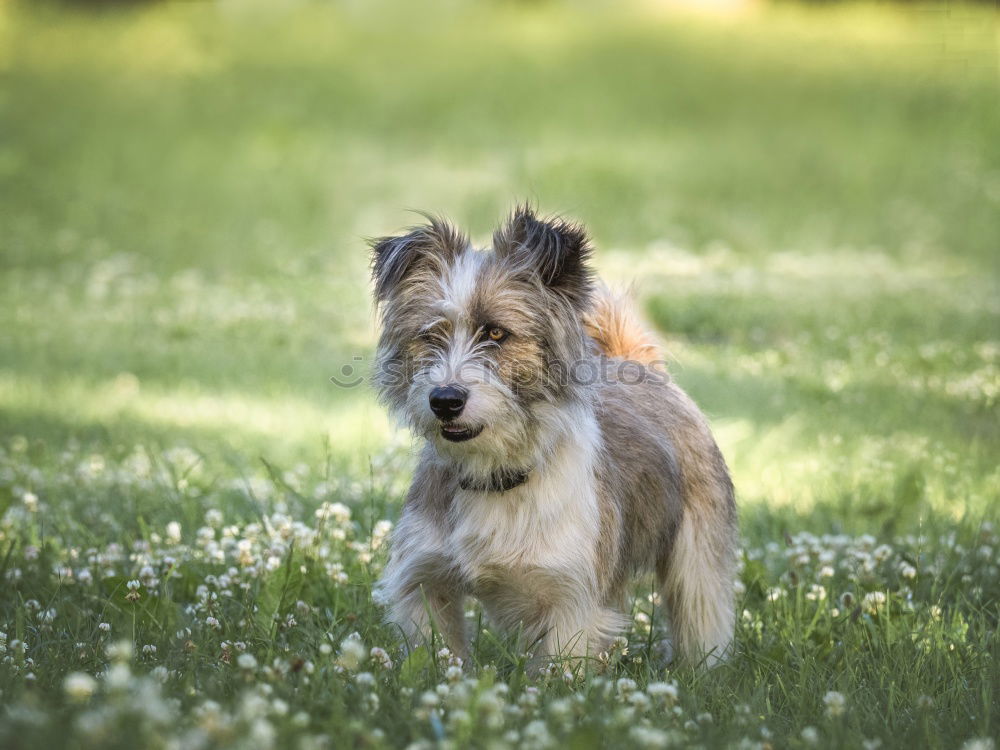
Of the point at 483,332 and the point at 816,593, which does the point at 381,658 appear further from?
the point at 816,593

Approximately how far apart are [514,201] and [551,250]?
282cm

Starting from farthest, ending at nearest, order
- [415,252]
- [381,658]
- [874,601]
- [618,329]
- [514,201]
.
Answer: [514,201] → [618,329] → [874,601] → [415,252] → [381,658]

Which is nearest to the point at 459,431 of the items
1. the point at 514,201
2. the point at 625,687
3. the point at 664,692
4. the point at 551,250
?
the point at 551,250

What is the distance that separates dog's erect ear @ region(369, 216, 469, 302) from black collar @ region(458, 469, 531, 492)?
0.75 meters

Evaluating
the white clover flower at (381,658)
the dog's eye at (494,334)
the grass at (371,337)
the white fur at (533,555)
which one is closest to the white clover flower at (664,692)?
the grass at (371,337)

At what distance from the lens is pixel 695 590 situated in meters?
4.77

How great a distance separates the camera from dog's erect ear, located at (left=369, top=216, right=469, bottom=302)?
436 centimetres

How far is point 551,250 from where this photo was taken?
167 inches

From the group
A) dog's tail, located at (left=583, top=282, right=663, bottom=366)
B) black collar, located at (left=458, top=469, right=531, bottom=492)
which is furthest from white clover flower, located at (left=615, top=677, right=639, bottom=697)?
dog's tail, located at (left=583, top=282, right=663, bottom=366)

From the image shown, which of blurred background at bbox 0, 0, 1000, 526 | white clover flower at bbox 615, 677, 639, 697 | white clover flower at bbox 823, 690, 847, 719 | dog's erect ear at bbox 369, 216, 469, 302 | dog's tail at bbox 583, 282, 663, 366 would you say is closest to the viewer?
white clover flower at bbox 823, 690, 847, 719

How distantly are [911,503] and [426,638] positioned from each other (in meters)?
3.13

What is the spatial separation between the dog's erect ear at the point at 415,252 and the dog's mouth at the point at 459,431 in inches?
24.4

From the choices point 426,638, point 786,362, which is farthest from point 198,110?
point 426,638

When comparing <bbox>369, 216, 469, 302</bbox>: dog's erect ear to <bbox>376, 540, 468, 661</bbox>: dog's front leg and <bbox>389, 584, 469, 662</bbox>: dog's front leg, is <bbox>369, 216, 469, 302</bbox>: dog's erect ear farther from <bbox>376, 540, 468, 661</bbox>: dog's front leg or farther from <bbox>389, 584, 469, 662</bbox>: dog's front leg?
<bbox>389, 584, 469, 662</bbox>: dog's front leg
